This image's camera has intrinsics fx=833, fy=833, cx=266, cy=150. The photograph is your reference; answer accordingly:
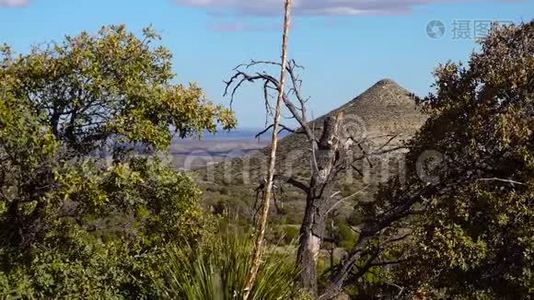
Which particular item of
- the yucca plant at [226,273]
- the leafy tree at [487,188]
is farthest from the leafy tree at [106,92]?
the leafy tree at [487,188]

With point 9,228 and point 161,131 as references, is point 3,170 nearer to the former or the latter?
point 9,228

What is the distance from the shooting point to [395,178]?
12.9m

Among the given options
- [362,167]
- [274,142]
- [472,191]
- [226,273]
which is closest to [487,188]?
[472,191]

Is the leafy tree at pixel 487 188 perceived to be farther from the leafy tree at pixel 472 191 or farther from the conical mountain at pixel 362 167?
the conical mountain at pixel 362 167

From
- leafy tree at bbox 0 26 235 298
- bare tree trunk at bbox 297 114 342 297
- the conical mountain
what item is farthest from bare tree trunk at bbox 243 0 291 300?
the conical mountain

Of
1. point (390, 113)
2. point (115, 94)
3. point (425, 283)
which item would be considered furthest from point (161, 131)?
point (390, 113)

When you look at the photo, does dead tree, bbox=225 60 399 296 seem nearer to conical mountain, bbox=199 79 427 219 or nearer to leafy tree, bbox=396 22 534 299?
leafy tree, bbox=396 22 534 299

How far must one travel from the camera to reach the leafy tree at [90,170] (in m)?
8.02

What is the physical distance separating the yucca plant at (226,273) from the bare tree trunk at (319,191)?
12.1 feet

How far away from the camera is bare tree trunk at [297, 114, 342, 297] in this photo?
11.4m

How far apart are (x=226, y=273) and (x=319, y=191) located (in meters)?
4.86

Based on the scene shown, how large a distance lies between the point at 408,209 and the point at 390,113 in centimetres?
2073

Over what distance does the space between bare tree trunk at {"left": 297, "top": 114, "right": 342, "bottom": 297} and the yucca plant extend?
3683mm

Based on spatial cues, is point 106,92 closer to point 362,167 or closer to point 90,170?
point 90,170
